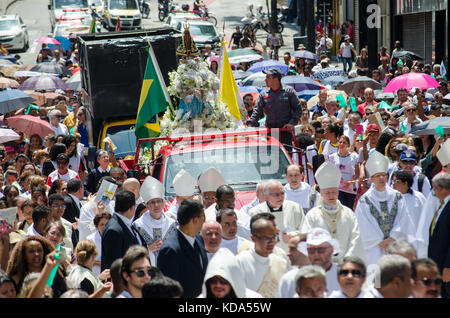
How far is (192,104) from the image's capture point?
40.2 feet

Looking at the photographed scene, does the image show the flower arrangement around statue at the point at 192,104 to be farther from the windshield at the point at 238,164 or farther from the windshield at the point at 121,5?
the windshield at the point at 121,5

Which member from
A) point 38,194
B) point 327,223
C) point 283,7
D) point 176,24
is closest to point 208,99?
point 38,194

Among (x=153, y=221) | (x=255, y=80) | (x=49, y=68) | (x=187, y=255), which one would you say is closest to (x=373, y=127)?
(x=153, y=221)

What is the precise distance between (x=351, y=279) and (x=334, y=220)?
245cm

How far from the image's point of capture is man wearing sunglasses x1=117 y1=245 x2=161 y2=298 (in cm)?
577

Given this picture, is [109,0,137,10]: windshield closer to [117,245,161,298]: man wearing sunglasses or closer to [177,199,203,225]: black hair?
[177,199,203,225]: black hair

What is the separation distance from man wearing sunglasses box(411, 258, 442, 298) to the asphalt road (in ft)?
115

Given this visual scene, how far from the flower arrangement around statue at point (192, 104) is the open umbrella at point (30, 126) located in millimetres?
3177

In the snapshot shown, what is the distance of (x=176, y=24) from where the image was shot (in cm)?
3631

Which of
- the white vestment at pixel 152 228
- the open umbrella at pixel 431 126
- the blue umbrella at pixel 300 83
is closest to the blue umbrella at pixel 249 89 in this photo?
the blue umbrella at pixel 300 83

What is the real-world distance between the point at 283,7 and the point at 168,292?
46405mm

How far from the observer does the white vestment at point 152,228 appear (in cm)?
824

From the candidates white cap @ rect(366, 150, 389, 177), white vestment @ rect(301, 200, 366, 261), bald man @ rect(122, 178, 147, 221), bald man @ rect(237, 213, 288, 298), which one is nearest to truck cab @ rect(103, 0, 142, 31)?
bald man @ rect(122, 178, 147, 221)
